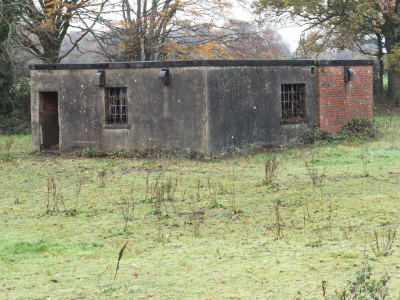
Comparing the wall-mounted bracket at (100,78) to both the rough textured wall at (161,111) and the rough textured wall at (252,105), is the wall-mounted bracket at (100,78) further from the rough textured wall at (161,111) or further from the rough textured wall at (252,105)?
the rough textured wall at (252,105)

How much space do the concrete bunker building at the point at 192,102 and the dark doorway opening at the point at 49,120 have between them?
35mm

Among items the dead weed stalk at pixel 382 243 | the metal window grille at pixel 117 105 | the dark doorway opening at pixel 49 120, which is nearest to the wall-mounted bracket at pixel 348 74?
the metal window grille at pixel 117 105

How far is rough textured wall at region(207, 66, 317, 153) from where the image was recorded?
15.4 meters

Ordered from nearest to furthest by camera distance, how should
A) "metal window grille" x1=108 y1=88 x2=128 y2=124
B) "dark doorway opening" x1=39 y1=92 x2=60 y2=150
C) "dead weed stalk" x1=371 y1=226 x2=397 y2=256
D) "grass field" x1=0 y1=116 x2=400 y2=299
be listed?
"grass field" x1=0 y1=116 x2=400 y2=299 < "dead weed stalk" x1=371 y1=226 x2=397 y2=256 < "metal window grille" x1=108 y1=88 x2=128 y2=124 < "dark doorway opening" x1=39 y1=92 x2=60 y2=150

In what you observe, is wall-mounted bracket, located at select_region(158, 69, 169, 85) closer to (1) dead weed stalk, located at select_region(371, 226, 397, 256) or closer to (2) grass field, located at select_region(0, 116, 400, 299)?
(2) grass field, located at select_region(0, 116, 400, 299)

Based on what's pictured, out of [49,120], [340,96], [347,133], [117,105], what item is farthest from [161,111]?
[347,133]

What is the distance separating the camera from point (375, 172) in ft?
38.7

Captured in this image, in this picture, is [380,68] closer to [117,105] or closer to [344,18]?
[344,18]

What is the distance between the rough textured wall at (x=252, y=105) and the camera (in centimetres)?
1538

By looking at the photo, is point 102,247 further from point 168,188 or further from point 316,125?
point 316,125

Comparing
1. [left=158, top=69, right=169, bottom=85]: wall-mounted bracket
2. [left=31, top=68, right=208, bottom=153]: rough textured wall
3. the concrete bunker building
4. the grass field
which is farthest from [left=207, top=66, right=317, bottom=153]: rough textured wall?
the grass field

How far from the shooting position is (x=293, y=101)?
17.4 metres

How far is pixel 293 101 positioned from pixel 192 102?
3.85 meters

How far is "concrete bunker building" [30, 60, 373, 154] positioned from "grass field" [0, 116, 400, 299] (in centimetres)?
226
